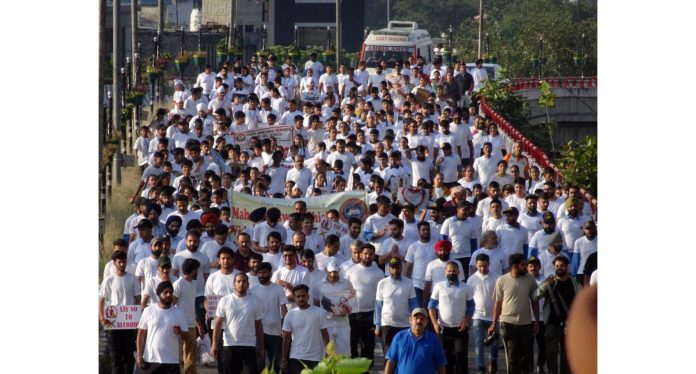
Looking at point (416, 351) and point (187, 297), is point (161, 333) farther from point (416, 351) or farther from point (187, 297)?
point (416, 351)

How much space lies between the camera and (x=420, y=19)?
66.6 metres

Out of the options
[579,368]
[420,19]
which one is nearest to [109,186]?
[579,368]

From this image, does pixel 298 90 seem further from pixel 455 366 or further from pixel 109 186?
pixel 455 366

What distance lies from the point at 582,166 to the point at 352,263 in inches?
225

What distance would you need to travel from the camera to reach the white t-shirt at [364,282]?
1360 cm

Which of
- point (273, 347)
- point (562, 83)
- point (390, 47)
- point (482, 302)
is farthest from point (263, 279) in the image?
point (390, 47)

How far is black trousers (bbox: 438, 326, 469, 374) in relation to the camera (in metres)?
13.4

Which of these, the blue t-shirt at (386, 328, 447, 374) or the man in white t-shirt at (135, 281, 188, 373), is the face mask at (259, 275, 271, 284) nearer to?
the man in white t-shirt at (135, 281, 188, 373)

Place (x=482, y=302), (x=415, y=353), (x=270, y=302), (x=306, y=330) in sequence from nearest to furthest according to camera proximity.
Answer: (x=415, y=353) < (x=306, y=330) < (x=270, y=302) < (x=482, y=302)

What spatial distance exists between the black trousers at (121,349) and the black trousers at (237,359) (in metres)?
0.79

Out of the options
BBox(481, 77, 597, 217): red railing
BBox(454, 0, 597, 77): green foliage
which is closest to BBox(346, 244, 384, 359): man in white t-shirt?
BBox(481, 77, 597, 217): red railing

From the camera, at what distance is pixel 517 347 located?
13.4m

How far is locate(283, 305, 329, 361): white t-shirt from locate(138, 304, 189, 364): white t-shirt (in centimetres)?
86

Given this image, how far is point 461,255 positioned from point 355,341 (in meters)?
1.88
